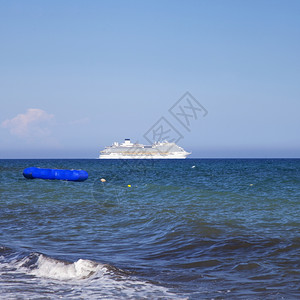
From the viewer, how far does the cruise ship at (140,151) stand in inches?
5432

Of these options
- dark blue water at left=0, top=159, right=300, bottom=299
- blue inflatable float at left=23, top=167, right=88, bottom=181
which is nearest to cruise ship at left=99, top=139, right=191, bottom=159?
blue inflatable float at left=23, top=167, right=88, bottom=181

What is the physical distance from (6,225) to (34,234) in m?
1.87

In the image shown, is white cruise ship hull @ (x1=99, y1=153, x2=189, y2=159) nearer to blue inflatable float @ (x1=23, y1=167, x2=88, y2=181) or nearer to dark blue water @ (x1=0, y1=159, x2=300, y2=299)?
blue inflatable float @ (x1=23, y1=167, x2=88, y2=181)

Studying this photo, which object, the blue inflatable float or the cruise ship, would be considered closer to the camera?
the blue inflatable float

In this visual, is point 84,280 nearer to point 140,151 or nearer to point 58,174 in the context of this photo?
point 58,174

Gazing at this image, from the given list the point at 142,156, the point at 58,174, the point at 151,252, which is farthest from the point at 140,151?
the point at 151,252

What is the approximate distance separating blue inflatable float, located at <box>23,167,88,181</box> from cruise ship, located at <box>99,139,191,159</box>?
4030 inches

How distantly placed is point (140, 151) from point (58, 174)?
346ft

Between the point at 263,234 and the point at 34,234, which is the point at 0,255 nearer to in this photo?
the point at 34,234

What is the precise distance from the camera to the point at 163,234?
34.8 feet

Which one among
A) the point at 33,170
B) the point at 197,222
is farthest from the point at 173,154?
the point at 197,222

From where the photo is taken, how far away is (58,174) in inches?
1261

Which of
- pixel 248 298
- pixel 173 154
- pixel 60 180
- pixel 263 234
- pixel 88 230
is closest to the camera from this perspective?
pixel 248 298

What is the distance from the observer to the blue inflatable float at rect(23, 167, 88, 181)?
1246 inches
